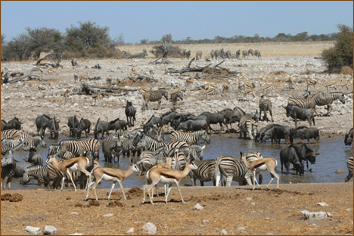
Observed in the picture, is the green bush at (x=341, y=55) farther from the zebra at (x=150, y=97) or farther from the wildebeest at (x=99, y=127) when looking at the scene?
the wildebeest at (x=99, y=127)

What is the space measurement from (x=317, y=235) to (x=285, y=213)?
1309 mm

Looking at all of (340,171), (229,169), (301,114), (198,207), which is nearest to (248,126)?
(301,114)

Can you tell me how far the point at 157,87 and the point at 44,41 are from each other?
978 inches

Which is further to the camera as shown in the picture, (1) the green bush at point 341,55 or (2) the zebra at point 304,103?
(1) the green bush at point 341,55

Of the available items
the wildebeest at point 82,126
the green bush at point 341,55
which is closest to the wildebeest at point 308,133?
the wildebeest at point 82,126

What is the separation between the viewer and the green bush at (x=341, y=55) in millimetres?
32156

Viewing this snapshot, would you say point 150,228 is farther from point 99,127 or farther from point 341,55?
point 341,55

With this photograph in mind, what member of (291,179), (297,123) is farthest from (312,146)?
(291,179)

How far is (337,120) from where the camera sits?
22.1 metres

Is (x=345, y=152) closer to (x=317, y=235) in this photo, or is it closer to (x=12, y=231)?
(x=317, y=235)

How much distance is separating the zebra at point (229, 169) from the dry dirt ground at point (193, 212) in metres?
1.05

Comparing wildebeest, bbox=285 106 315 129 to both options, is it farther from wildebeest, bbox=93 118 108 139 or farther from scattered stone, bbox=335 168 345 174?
wildebeest, bbox=93 118 108 139

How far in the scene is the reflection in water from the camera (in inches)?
502

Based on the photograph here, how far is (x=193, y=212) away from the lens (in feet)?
23.8
